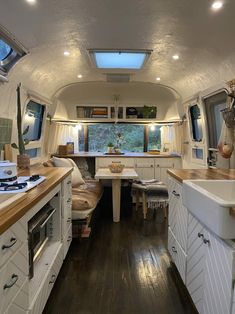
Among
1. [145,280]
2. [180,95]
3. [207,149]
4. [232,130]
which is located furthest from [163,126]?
[145,280]

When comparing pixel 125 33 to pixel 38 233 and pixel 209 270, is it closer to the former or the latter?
pixel 38 233

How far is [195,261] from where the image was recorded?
1.79 meters

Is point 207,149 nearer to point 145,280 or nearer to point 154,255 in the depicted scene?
point 154,255

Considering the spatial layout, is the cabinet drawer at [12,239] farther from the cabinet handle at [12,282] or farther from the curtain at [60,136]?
the curtain at [60,136]

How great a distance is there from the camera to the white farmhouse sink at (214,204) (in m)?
1.28

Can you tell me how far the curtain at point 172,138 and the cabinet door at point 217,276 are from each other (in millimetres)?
3659

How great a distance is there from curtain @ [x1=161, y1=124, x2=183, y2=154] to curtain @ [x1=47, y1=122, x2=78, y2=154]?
1.98 metres

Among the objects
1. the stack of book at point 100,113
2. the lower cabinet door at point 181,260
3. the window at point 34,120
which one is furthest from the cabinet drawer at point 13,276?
the stack of book at point 100,113

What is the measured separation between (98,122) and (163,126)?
4.80 ft

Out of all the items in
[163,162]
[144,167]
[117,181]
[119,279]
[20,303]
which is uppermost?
[163,162]

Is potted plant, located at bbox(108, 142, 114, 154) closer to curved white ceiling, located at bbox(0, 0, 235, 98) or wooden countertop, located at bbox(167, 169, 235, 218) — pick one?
curved white ceiling, located at bbox(0, 0, 235, 98)

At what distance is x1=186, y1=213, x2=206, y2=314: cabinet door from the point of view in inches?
65.0

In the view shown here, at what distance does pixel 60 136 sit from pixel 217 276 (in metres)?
4.47

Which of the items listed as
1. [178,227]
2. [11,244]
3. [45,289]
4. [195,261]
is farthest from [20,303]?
[178,227]
